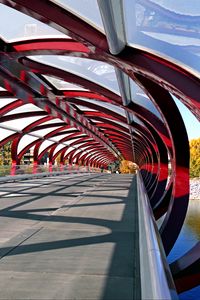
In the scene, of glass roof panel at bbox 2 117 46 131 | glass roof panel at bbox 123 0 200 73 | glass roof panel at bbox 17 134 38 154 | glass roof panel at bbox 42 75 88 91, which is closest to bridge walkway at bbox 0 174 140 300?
glass roof panel at bbox 123 0 200 73

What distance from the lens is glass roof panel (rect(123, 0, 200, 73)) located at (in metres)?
5.50

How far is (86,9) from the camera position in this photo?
708 cm

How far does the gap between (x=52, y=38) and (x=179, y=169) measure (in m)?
5.54

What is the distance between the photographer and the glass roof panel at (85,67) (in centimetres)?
1182

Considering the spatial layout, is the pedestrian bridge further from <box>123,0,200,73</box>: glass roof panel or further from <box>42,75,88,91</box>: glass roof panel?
<box>42,75,88,91</box>: glass roof panel

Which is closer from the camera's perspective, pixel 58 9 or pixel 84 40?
pixel 58 9

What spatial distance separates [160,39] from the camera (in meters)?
7.09

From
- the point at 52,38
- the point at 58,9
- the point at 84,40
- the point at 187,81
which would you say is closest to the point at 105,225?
the point at 187,81

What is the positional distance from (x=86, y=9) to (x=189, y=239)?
37.8 meters

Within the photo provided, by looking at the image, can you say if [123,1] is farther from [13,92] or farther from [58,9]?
[13,92]

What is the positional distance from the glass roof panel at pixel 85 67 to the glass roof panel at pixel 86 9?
12.7ft

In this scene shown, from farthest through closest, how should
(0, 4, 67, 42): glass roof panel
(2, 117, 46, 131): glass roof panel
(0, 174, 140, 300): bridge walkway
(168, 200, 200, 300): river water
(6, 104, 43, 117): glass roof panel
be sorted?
(2, 117, 46, 131): glass roof panel < (168, 200, 200, 300): river water < (6, 104, 43, 117): glass roof panel < (0, 4, 67, 42): glass roof panel < (0, 174, 140, 300): bridge walkway

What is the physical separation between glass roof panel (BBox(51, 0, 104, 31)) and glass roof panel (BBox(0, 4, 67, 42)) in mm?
1694

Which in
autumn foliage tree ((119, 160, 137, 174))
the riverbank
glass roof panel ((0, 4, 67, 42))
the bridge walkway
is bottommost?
the riverbank
